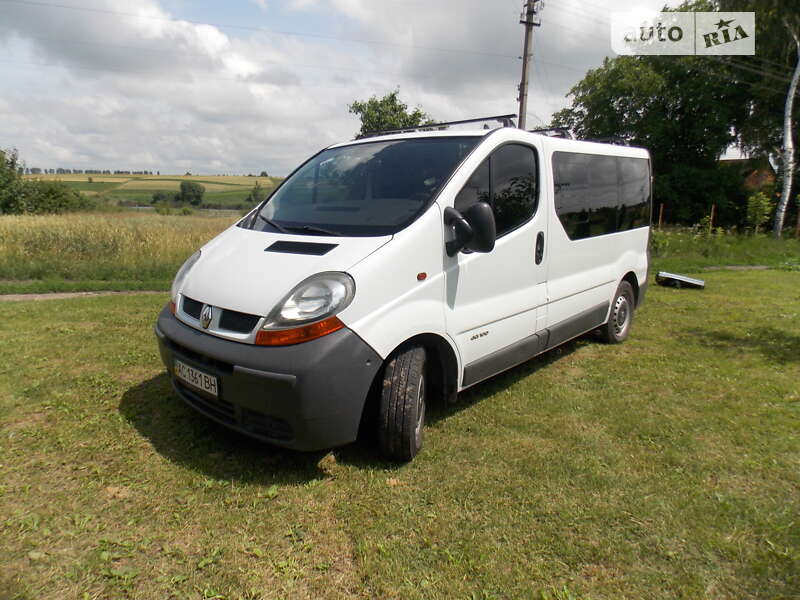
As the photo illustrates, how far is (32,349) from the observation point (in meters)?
4.77

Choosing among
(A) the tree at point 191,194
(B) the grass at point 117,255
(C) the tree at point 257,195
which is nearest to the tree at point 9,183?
(C) the tree at point 257,195

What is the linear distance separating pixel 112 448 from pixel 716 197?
3141 centimetres

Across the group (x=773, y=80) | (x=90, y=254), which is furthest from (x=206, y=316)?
(x=773, y=80)

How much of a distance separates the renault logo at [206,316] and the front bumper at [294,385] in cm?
6

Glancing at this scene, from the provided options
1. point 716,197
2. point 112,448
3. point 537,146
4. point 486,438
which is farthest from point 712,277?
point 716,197

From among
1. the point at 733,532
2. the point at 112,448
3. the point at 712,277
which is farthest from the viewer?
the point at 712,277

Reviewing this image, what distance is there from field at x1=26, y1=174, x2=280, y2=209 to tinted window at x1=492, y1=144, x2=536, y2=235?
5056 centimetres

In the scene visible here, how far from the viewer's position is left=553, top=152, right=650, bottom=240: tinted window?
416 centimetres

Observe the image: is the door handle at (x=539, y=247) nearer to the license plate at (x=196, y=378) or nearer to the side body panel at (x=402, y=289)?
the side body panel at (x=402, y=289)

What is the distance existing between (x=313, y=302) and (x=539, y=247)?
2018mm

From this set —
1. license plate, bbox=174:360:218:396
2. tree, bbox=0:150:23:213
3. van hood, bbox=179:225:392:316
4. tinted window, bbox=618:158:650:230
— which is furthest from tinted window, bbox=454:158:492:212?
tree, bbox=0:150:23:213

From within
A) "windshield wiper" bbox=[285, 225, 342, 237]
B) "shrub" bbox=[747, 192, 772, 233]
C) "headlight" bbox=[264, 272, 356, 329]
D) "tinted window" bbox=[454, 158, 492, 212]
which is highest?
"shrub" bbox=[747, 192, 772, 233]

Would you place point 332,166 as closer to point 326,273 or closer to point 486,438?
point 326,273

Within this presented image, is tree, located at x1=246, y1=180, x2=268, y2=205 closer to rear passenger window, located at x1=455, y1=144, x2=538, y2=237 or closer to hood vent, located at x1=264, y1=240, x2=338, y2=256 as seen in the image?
rear passenger window, located at x1=455, y1=144, x2=538, y2=237
